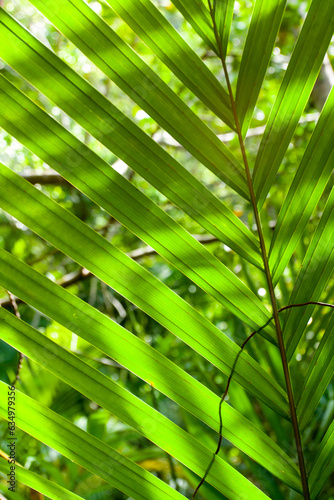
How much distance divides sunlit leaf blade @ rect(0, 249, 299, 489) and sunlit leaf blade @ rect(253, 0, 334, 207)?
0.34 meters

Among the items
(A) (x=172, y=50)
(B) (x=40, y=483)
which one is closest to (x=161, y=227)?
(A) (x=172, y=50)

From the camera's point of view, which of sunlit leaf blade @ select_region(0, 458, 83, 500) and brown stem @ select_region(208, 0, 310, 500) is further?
brown stem @ select_region(208, 0, 310, 500)

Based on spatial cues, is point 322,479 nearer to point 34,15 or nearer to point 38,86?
point 38,86

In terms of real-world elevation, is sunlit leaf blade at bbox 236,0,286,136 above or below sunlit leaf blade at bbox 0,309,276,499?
above

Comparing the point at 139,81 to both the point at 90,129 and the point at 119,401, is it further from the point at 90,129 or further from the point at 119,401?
the point at 119,401

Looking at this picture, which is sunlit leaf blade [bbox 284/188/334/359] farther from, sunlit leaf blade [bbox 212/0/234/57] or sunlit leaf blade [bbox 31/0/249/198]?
sunlit leaf blade [bbox 212/0/234/57]

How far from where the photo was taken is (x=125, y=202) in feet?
1.87

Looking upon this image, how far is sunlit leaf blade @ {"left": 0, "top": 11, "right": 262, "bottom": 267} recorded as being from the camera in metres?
0.51

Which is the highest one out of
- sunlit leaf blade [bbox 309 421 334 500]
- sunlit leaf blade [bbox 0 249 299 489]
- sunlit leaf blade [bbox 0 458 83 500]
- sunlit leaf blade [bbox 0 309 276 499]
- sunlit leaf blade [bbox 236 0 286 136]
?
sunlit leaf blade [bbox 236 0 286 136]

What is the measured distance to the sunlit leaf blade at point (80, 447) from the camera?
527 millimetres

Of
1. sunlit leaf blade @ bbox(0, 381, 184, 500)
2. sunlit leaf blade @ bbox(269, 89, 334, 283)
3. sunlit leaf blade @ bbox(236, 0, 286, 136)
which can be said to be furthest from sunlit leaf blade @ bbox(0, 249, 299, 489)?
sunlit leaf blade @ bbox(236, 0, 286, 136)

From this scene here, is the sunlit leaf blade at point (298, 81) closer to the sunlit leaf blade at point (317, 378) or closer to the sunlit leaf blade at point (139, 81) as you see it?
the sunlit leaf blade at point (139, 81)

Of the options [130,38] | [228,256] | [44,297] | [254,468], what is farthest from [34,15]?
[254,468]

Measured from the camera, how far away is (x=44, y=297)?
53cm
